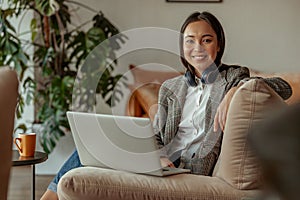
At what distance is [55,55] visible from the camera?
405 cm

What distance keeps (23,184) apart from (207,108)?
2.13 metres

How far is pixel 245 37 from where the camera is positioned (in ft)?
14.8

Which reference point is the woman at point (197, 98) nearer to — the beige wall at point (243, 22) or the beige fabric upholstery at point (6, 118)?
the beige fabric upholstery at point (6, 118)

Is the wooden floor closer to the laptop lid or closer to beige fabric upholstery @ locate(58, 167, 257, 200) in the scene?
the laptop lid

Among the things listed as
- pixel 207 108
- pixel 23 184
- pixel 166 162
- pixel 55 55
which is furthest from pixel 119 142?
pixel 55 55

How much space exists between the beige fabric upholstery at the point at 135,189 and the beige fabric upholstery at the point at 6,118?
466 millimetres

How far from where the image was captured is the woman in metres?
1.96

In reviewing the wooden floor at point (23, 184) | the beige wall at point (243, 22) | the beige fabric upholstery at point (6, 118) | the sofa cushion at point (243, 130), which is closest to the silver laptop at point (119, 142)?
the sofa cushion at point (243, 130)

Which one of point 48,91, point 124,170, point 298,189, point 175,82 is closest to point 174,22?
point 48,91

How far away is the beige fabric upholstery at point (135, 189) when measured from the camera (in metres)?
1.57

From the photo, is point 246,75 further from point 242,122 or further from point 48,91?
point 48,91

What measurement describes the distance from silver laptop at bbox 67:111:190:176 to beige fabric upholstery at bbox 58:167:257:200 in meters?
0.06

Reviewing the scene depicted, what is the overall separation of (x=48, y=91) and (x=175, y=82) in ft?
6.46

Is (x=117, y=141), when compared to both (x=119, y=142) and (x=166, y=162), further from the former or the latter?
(x=166, y=162)
